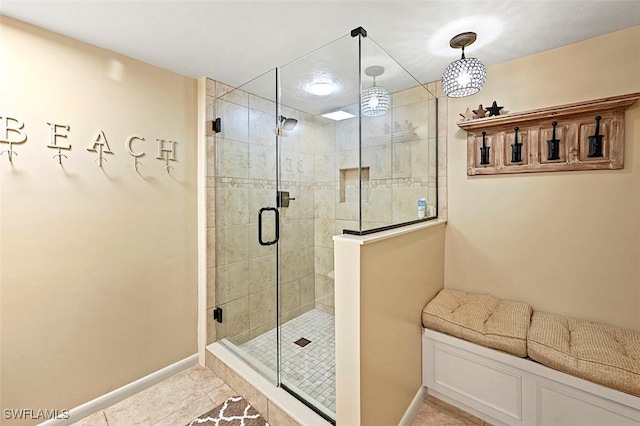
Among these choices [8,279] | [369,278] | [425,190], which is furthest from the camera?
[425,190]

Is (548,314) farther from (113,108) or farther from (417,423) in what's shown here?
(113,108)

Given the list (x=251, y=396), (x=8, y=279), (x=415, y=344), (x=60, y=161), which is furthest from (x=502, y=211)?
(x=8, y=279)

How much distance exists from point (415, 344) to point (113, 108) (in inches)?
99.4

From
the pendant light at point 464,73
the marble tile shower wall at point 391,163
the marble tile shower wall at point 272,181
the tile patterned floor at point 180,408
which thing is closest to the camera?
the pendant light at point 464,73

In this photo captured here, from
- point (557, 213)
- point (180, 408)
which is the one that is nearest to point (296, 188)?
point (180, 408)

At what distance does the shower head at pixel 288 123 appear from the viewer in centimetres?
217

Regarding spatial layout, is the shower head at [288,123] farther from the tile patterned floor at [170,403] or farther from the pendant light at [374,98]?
the tile patterned floor at [170,403]

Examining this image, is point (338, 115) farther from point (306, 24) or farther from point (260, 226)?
point (260, 226)

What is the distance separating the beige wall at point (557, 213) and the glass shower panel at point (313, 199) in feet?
3.13

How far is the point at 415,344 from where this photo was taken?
5.80ft

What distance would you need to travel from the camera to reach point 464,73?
161 cm

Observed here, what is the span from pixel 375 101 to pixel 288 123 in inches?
28.0

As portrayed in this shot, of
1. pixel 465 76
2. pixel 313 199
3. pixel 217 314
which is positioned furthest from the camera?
pixel 313 199

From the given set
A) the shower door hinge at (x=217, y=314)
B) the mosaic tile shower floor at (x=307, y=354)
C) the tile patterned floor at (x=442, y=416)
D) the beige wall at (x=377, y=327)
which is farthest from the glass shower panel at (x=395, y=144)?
the shower door hinge at (x=217, y=314)
